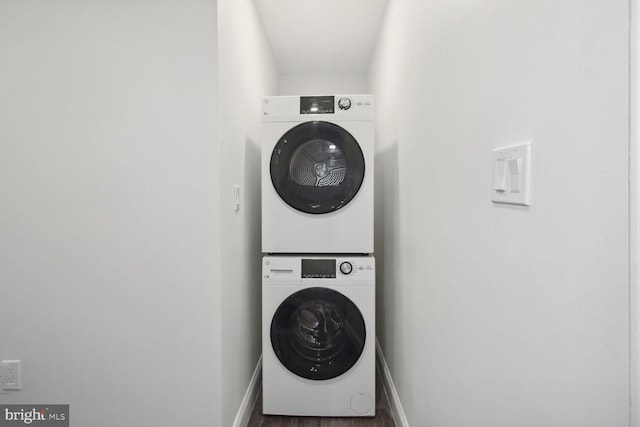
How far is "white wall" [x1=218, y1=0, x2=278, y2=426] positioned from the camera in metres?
1.84

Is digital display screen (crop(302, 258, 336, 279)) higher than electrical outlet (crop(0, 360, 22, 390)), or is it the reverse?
digital display screen (crop(302, 258, 336, 279))

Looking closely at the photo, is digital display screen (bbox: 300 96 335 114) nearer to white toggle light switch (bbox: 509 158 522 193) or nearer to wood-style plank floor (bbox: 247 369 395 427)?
white toggle light switch (bbox: 509 158 522 193)

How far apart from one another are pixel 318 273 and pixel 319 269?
2cm

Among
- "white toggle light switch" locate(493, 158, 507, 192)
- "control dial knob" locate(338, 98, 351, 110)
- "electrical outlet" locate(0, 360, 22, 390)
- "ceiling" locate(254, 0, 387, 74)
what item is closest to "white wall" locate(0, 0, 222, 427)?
"electrical outlet" locate(0, 360, 22, 390)

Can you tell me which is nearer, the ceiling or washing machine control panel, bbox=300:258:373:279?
washing machine control panel, bbox=300:258:373:279

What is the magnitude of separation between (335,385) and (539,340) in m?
1.64

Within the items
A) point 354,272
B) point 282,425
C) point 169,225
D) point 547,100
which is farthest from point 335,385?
point 547,100

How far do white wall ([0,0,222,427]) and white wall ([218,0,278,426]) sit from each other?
0.08 metres

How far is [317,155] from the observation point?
86.3 inches

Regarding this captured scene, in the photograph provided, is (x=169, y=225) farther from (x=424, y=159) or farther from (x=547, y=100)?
(x=547, y=100)

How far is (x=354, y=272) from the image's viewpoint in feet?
7.22

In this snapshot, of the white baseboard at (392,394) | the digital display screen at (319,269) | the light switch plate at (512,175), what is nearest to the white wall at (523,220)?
the light switch plate at (512,175)

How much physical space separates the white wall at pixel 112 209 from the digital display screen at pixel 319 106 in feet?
1.92

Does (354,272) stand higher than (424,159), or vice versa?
(424,159)
